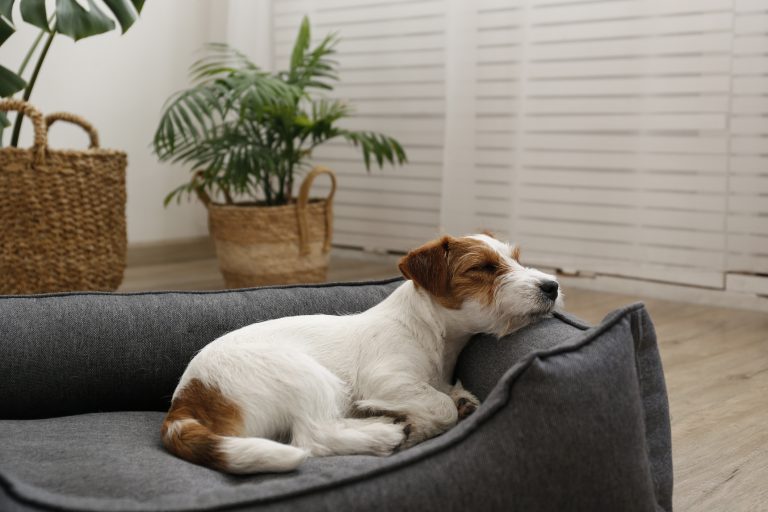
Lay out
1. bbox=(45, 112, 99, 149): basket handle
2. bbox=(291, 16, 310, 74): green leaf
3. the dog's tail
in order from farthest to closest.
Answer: bbox=(291, 16, 310, 74): green leaf, bbox=(45, 112, 99, 149): basket handle, the dog's tail

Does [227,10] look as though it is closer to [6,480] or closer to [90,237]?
[90,237]

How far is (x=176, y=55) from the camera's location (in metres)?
4.98

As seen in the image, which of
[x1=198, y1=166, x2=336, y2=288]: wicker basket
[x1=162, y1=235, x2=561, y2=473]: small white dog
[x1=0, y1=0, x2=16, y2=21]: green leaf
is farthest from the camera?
[x1=198, y1=166, x2=336, y2=288]: wicker basket

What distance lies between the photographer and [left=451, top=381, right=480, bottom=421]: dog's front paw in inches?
68.5

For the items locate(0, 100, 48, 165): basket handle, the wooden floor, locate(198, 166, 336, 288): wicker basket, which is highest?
locate(0, 100, 48, 165): basket handle

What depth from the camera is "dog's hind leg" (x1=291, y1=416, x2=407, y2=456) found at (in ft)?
5.15

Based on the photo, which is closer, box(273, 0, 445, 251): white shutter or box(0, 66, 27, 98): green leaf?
box(0, 66, 27, 98): green leaf

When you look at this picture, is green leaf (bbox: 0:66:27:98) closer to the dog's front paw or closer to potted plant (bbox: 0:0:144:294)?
potted plant (bbox: 0:0:144:294)

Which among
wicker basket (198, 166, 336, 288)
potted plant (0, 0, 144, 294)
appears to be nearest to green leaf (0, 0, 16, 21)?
potted plant (0, 0, 144, 294)

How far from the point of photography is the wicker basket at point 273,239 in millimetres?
3790

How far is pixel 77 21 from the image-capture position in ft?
10.1

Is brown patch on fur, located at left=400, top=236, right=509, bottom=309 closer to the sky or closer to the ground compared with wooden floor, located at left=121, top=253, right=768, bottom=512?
closer to the sky

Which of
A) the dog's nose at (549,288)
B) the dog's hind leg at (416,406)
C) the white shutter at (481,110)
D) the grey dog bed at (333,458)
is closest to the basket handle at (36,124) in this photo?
the grey dog bed at (333,458)

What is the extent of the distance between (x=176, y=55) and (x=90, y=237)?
1.90m
